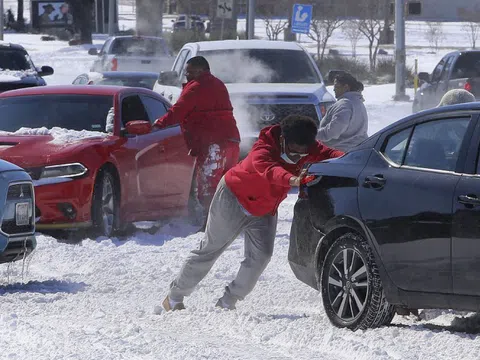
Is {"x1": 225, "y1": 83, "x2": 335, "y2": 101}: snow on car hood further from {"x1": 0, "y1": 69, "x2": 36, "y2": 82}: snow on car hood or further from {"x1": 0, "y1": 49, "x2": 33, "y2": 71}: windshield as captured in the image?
{"x1": 0, "y1": 49, "x2": 33, "y2": 71}: windshield

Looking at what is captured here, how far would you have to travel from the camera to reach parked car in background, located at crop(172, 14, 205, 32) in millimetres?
75213

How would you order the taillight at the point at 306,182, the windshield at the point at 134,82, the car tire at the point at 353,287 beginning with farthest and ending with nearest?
the windshield at the point at 134,82, the taillight at the point at 306,182, the car tire at the point at 353,287

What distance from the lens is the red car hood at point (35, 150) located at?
1195 cm

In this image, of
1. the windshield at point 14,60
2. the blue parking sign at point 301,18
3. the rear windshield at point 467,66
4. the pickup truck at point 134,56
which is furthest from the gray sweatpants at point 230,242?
the blue parking sign at point 301,18

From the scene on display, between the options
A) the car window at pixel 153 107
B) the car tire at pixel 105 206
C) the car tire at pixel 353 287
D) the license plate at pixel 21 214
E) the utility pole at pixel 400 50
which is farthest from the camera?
the utility pole at pixel 400 50

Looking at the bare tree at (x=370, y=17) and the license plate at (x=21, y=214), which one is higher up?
the license plate at (x=21, y=214)

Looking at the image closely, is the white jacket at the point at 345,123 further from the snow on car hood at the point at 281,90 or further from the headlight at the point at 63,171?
the snow on car hood at the point at 281,90

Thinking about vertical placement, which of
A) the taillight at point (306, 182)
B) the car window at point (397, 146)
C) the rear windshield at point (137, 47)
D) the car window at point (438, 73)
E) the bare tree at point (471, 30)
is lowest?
the bare tree at point (471, 30)

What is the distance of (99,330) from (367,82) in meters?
41.7

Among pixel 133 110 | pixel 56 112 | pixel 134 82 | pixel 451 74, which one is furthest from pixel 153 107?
pixel 134 82

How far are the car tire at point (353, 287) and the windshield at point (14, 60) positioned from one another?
16.6 m

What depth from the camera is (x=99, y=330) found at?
772 centimetres

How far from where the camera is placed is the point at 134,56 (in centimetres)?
3559

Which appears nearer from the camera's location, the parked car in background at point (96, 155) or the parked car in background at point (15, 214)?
the parked car in background at point (15, 214)
